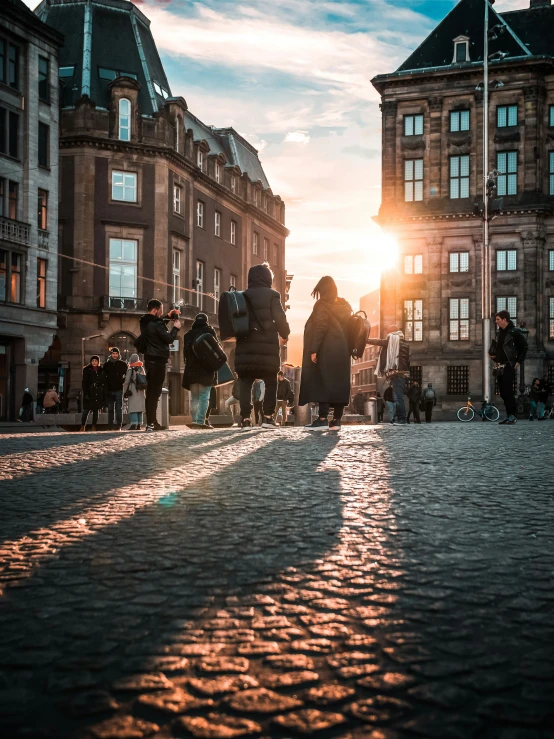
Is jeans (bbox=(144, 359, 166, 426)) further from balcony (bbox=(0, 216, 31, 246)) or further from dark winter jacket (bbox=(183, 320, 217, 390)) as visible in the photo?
balcony (bbox=(0, 216, 31, 246))

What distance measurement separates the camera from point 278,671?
2.04 metres

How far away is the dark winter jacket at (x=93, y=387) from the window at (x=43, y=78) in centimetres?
2282

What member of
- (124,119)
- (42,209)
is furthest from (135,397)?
(124,119)

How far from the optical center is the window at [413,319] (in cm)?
5175

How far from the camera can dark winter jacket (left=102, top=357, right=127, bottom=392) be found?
18.8 meters

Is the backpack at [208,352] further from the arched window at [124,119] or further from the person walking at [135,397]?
the arched window at [124,119]

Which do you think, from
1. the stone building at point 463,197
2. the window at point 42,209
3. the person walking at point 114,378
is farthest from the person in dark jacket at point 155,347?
the stone building at point 463,197

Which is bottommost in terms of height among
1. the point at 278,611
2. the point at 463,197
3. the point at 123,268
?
the point at 278,611

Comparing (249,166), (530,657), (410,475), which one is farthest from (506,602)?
(249,166)

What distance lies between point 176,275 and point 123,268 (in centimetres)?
405

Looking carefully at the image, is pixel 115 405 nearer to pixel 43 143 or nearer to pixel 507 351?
pixel 507 351

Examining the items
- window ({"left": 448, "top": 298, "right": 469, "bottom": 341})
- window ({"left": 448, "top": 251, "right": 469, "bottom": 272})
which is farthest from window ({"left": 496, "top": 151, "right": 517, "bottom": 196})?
window ({"left": 448, "top": 298, "right": 469, "bottom": 341})

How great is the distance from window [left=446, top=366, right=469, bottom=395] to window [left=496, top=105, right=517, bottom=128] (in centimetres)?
1458

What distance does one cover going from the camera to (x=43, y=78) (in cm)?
3791
